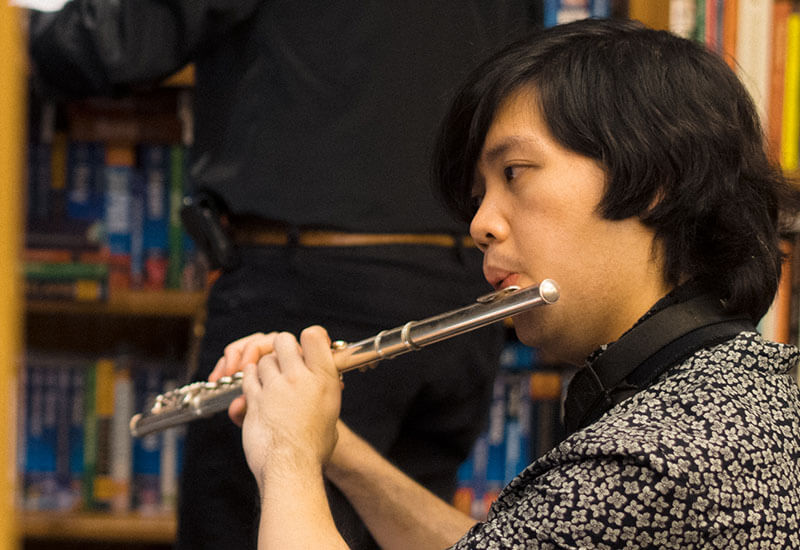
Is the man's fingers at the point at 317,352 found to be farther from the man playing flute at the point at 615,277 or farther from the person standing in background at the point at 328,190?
the person standing in background at the point at 328,190

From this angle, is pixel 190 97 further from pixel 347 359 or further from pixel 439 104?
pixel 347 359

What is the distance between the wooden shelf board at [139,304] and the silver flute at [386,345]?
0.52m

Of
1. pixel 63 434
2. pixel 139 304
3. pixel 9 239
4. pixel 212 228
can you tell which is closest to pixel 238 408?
pixel 212 228

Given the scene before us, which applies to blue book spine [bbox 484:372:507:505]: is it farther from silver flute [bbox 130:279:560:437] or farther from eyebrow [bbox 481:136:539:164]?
eyebrow [bbox 481:136:539:164]

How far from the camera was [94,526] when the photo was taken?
157cm

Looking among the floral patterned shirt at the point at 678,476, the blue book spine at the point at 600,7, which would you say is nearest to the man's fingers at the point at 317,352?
the floral patterned shirt at the point at 678,476

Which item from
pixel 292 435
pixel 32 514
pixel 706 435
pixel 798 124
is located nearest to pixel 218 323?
pixel 292 435

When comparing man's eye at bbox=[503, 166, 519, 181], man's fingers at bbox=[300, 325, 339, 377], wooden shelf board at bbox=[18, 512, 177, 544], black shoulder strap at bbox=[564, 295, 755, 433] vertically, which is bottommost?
wooden shelf board at bbox=[18, 512, 177, 544]

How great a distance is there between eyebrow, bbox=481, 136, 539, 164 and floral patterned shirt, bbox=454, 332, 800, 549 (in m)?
0.21

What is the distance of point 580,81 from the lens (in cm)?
73

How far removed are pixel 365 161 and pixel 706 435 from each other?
551 mm

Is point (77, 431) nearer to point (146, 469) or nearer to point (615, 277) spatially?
point (146, 469)

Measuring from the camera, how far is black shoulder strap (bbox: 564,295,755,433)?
680 millimetres

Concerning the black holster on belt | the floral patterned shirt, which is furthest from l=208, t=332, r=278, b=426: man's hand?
the floral patterned shirt
